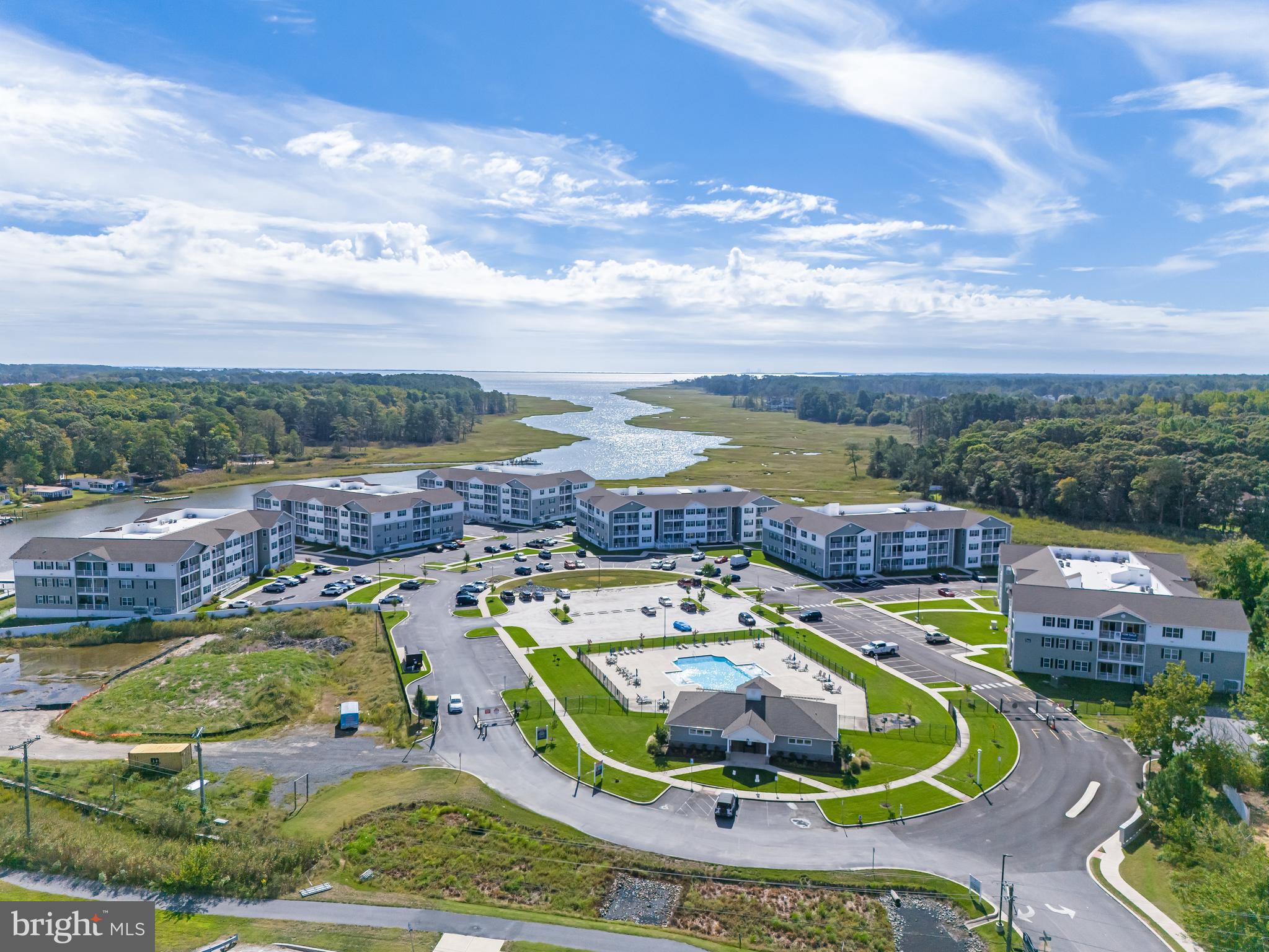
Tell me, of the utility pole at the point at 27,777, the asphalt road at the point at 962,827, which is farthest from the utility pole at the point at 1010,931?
the utility pole at the point at 27,777

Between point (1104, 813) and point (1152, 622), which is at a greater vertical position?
point (1152, 622)

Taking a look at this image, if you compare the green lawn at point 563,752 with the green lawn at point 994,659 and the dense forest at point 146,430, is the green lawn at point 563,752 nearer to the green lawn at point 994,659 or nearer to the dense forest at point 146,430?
the green lawn at point 994,659

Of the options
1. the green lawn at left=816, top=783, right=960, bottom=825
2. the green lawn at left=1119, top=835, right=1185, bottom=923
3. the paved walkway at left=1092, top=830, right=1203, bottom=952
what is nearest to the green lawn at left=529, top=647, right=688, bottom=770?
the green lawn at left=816, top=783, right=960, bottom=825

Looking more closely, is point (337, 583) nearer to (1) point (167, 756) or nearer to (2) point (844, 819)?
(1) point (167, 756)

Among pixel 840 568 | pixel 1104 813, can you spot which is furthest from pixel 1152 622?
pixel 840 568

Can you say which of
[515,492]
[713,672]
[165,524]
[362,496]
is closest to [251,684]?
[165,524]

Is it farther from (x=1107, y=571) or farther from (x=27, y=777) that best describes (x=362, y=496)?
(x=1107, y=571)

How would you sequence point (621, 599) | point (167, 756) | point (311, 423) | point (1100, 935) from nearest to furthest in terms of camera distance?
point (1100, 935), point (167, 756), point (621, 599), point (311, 423)
